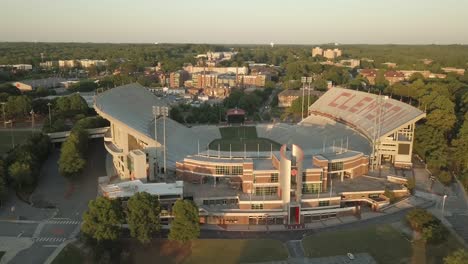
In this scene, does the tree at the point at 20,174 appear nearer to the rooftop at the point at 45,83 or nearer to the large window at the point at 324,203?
→ the large window at the point at 324,203

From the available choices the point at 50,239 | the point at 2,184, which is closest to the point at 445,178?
the point at 50,239

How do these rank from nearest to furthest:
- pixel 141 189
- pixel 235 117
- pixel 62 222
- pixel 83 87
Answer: pixel 62 222 → pixel 141 189 → pixel 235 117 → pixel 83 87

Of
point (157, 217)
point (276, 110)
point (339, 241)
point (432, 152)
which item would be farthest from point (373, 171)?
point (276, 110)

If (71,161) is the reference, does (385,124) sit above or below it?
above

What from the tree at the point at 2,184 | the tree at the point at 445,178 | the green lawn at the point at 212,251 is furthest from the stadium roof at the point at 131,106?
the tree at the point at 445,178

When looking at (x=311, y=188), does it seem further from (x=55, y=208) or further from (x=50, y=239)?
(x=55, y=208)

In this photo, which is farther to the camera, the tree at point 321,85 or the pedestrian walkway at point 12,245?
the tree at point 321,85
